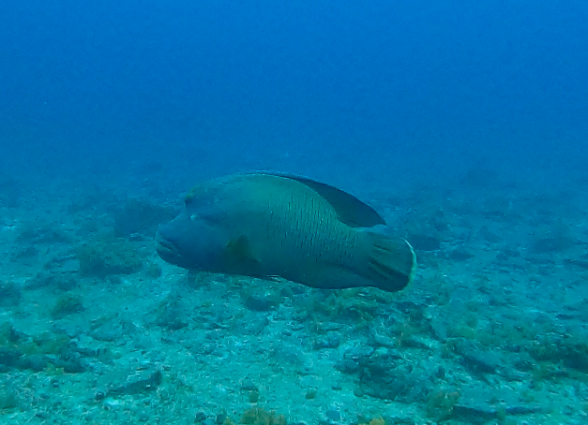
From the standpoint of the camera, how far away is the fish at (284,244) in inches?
80.0

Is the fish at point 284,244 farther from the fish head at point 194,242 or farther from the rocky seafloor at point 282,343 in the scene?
the rocky seafloor at point 282,343

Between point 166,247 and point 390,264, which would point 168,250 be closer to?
point 166,247

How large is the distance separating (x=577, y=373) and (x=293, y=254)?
6.12 meters

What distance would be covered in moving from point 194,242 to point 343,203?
746 millimetres

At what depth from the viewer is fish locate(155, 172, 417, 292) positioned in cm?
203

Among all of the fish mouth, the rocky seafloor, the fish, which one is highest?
the fish

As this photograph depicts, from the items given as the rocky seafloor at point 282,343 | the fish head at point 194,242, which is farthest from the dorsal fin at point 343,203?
the rocky seafloor at point 282,343

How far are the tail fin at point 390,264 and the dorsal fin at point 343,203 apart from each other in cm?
15

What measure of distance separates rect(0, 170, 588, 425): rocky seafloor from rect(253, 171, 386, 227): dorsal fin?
3581 mm

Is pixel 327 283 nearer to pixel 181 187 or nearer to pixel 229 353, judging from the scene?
pixel 229 353

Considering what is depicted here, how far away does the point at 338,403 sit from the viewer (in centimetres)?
555

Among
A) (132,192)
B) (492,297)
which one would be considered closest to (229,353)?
(492,297)

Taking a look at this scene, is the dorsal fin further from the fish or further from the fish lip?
the fish lip

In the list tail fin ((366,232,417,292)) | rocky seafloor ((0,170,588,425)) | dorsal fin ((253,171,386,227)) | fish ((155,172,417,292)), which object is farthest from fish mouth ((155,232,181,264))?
rocky seafloor ((0,170,588,425))
